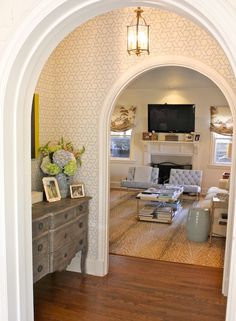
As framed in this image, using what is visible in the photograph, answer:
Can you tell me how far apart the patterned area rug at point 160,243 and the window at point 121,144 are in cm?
352

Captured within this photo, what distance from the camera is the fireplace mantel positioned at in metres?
8.96

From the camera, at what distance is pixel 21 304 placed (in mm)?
1959

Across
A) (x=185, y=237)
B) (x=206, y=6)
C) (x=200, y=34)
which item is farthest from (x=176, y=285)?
(x=206, y=6)

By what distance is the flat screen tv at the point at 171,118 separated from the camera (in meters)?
8.85

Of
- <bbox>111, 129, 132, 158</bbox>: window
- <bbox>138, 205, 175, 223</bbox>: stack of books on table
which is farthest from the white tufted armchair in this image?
<bbox>138, 205, 175, 223</bbox>: stack of books on table

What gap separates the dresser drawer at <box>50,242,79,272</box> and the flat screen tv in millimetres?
6202

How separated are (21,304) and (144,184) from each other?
6599 millimetres

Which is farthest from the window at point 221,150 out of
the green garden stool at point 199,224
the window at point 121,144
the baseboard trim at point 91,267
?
the baseboard trim at point 91,267

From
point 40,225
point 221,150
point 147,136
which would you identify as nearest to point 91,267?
point 40,225

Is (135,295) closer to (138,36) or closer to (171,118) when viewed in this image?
(138,36)

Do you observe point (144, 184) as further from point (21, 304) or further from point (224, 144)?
point (21, 304)

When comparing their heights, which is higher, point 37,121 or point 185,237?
point 37,121

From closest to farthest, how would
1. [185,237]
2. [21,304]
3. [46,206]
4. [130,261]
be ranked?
[21,304], [46,206], [130,261], [185,237]

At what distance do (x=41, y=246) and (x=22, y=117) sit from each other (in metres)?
1.40
